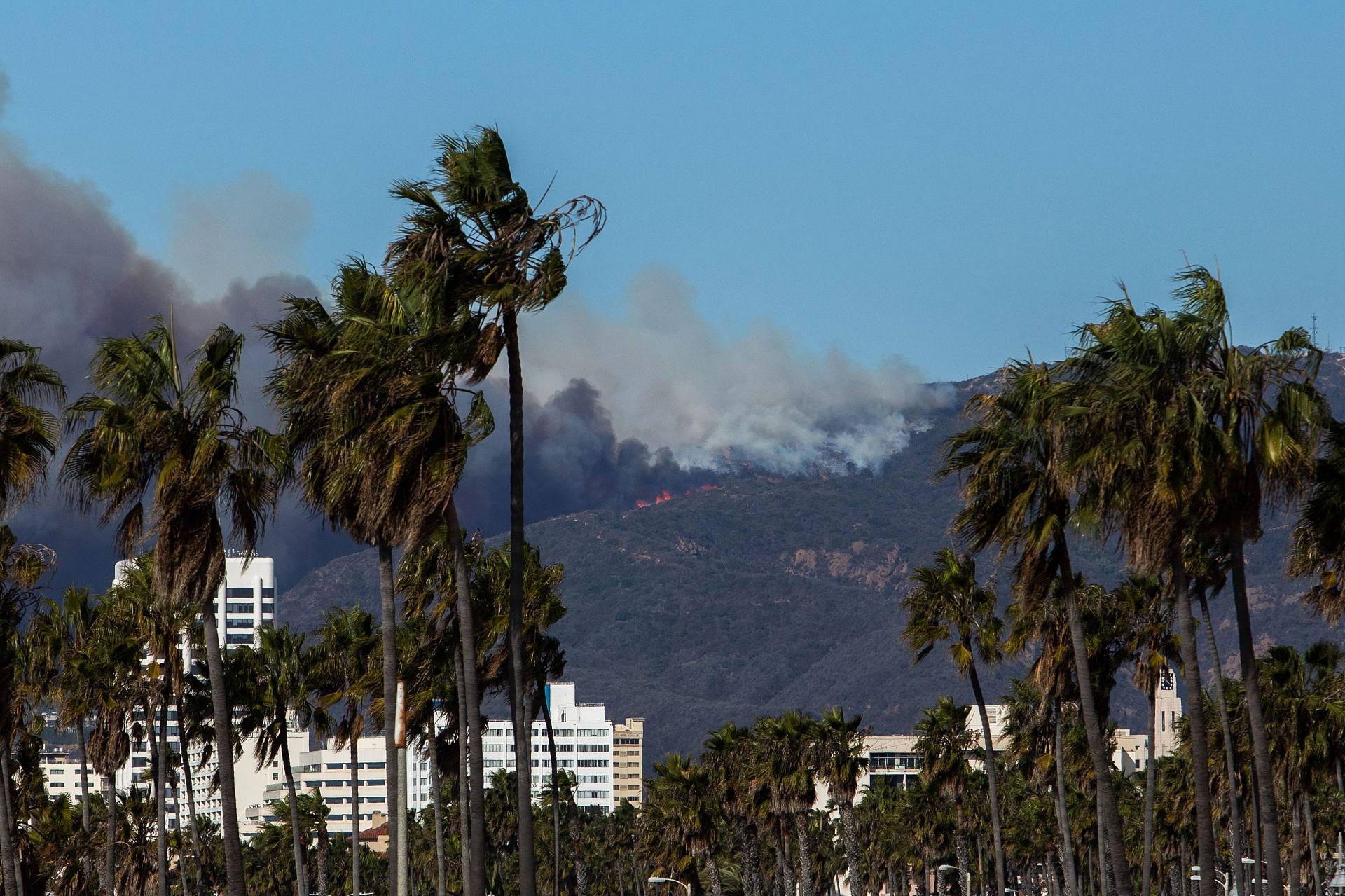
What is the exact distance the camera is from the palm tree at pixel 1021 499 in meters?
31.1

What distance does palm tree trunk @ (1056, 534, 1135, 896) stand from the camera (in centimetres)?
3139

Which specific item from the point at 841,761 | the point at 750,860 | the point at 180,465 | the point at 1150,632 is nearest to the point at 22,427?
the point at 180,465

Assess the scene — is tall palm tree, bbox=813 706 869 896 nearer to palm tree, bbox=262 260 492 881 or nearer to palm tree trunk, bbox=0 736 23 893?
palm tree trunk, bbox=0 736 23 893

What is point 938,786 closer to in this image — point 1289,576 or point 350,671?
point 350,671

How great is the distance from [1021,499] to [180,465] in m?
15.1

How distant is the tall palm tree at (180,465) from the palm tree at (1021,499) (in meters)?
12.6

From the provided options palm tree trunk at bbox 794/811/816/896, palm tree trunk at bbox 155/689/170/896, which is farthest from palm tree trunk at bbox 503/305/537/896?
palm tree trunk at bbox 794/811/816/896

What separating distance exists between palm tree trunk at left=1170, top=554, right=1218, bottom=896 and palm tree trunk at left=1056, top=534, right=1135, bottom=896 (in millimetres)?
1918

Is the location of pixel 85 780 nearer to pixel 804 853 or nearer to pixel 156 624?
pixel 156 624

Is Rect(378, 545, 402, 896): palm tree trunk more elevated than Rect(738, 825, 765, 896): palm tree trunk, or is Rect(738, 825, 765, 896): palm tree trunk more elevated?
Rect(378, 545, 402, 896): palm tree trunk

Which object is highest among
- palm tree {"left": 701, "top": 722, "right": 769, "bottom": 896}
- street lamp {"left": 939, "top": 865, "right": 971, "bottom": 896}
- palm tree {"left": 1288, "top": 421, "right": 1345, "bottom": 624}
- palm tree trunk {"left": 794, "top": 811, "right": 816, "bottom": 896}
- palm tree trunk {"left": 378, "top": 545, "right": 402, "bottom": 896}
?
palm tree {"left": 1288, "top": 421, "right": 1345, "bottom": 624}

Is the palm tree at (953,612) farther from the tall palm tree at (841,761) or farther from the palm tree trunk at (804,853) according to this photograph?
the palm tree trunk at (804,853)

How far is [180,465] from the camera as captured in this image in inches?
1093

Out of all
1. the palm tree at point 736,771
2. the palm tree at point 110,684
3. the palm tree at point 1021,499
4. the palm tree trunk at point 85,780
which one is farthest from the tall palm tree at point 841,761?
the palm tree at point 1021,499
